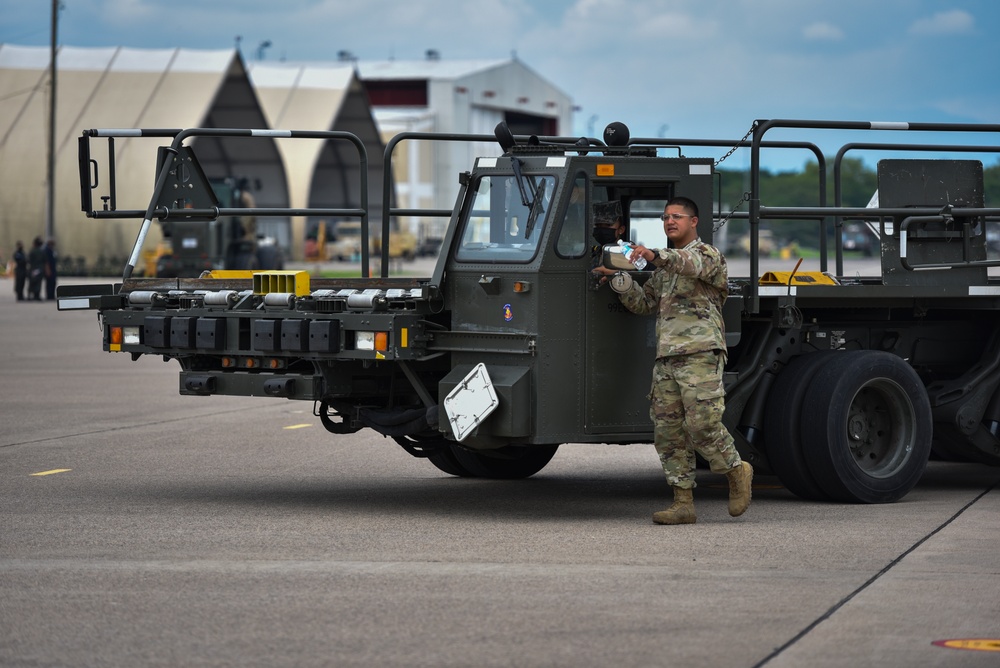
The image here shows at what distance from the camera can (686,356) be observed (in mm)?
9141

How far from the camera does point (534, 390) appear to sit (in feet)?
30.3

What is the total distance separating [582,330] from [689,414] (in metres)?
0.79

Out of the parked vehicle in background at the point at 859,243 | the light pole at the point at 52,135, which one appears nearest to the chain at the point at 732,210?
the light pole at the point at 52,135

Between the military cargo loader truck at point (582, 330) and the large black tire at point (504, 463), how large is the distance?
2 cm

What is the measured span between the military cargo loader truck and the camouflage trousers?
0.36 m

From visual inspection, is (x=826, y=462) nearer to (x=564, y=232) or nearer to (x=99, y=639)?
(x=564, y=232)

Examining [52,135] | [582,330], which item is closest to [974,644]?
[582,330]

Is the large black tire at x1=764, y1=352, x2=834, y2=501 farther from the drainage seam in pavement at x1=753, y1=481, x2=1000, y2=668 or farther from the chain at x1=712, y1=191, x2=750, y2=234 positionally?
the chain at x1=712, y1=191, x2=750, y2=234

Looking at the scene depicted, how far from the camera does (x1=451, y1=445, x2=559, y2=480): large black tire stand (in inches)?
446

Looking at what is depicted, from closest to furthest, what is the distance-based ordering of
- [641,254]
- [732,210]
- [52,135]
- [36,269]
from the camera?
[641,254] → [732,210] → [36,269] → [52,135]

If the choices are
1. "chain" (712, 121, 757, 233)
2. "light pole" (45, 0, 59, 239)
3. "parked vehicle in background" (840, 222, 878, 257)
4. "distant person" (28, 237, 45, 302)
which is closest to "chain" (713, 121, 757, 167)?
"chain" (712, 121, 757, 233)

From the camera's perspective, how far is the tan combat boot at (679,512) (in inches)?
365

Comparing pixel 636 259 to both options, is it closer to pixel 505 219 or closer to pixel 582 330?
pixel 582 330

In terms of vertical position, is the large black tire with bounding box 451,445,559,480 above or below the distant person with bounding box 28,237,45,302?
below
